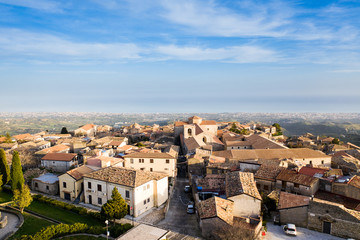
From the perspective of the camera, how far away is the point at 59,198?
32.4 meters

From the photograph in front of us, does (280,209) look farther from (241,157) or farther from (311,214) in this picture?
(241,157)

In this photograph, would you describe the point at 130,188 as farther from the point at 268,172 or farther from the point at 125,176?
the point at 268,172

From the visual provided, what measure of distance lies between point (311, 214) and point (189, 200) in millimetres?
13895

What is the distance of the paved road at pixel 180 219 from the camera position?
23.7m

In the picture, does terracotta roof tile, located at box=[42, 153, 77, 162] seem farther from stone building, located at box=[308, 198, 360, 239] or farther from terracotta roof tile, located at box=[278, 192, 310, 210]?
stone building, located at box=[308, 198, 360, 239]

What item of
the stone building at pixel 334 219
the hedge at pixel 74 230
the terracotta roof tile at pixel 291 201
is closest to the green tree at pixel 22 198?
the hedge at pixel 74 230

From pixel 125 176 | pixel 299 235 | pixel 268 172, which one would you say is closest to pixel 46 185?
pixel 125 176

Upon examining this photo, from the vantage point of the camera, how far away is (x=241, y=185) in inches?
1029

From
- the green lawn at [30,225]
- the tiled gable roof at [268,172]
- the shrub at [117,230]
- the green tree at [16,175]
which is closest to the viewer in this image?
the shrub at [117,230]

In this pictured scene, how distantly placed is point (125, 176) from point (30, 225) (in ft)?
33.5

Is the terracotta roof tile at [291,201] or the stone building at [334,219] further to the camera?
the terracotta roof tile at [291,201]

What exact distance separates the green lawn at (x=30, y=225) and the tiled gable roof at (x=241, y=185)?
18831 mm

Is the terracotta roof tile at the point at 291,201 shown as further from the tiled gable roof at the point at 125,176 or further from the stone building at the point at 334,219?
the tiled gable roof at the point at 125,176

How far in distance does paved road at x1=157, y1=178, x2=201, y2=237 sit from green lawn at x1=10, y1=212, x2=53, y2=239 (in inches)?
454
